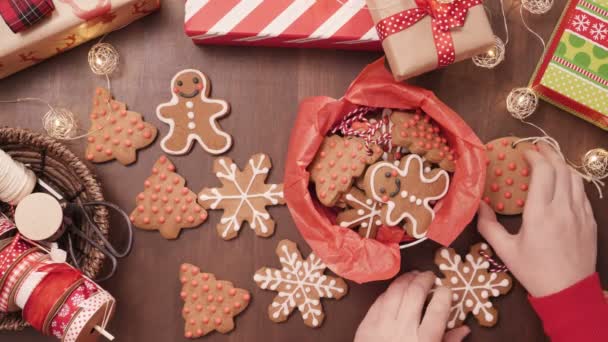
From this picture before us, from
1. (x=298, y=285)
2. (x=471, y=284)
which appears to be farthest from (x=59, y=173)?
(x=471, y=284)

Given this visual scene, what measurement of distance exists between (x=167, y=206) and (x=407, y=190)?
0.47m

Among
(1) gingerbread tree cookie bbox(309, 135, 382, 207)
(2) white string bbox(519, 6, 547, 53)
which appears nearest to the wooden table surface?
(2) white string bbox(519, 6, 547, 53)

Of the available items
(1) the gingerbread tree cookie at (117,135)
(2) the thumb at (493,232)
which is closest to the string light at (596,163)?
(2) the thumb at (493,232)

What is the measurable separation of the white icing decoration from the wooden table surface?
0.03 meters

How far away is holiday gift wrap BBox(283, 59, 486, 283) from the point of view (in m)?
0.87

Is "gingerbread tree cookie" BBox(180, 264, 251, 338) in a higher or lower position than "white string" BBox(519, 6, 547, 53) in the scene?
lower

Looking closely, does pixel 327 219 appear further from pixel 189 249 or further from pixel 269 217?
pixel 189 249

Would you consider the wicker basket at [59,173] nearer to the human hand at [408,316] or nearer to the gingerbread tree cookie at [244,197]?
the gingerbread tree cookie at [244,197]

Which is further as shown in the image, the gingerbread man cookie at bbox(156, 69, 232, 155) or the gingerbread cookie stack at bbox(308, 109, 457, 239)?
the gingerbread man cookie at bbox(156, 69, 232, 155)

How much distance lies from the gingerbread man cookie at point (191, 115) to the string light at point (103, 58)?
13cm

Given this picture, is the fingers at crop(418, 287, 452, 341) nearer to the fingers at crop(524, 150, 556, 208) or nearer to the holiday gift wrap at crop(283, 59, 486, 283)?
the holiday gift wrap at crop(283, 59, 486, 283)

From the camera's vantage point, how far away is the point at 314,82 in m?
1.00

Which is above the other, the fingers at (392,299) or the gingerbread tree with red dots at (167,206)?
the gingerbread tree with red dots at (167,206)

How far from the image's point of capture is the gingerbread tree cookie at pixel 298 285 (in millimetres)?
967
